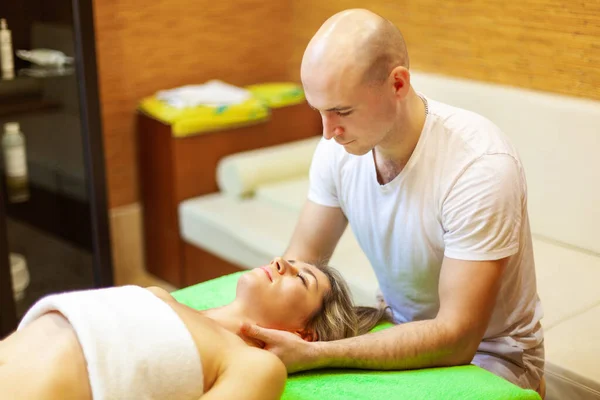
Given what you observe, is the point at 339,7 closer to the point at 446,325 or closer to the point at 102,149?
the point at 102,149

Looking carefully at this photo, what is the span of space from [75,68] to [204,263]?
916 mm

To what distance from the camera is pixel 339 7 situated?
130 inches

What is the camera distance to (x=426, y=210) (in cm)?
164

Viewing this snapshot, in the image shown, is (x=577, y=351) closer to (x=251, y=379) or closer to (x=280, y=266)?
(x=280, y=266)

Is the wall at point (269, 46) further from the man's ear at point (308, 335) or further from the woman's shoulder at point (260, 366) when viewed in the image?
the woman's shoulder at point (260, 366)

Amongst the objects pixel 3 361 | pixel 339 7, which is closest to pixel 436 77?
pixel 339 7

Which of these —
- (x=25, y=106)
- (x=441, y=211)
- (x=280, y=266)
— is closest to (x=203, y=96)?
(x=25, y=106)

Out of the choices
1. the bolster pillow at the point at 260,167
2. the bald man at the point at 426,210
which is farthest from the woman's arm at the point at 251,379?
the bolster pillow at the point at 260,167

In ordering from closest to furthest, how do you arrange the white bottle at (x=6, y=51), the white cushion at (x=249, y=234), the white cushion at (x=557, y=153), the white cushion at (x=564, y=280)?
the white cushion at (x=564, y=280) < the white cushion at (x=557, y=153) < the white cushion at (x=249, y=234) < the white bottle at (x=6, y=51)

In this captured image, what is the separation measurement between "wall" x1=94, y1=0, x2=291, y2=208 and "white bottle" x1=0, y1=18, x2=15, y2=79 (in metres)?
0.39

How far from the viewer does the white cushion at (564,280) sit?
2.11 meters

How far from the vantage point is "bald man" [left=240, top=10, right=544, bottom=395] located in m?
1.53

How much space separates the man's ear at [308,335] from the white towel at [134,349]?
331 millimetres

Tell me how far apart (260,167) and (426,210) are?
1.49 meters
